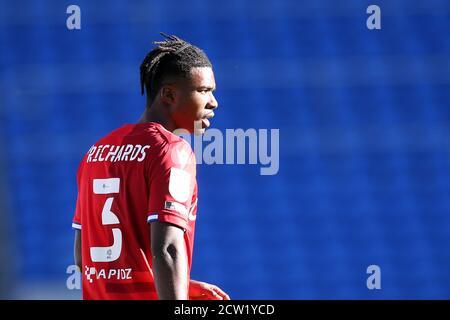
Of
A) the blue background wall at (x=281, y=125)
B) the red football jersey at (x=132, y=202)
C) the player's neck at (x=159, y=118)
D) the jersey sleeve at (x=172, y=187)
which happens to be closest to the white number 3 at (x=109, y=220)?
the red football jersey at (x=132, y=202)

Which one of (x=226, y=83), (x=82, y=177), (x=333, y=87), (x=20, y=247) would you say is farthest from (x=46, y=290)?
(x=82, y=177)

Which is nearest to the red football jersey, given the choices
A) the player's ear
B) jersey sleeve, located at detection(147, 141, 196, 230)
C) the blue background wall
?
jersey sleeve, located at detection(147, 141, 196, 230)

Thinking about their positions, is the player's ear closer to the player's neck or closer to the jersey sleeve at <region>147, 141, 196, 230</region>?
the player's neck

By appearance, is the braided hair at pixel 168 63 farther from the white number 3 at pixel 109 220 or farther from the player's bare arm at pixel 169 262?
the player's bare arm at pixel 169 262

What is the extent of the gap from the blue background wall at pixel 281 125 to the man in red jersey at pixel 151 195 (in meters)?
3.67

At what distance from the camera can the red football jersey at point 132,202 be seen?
7.07 ft

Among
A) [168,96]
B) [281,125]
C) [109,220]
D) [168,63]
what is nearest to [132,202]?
[109,220]

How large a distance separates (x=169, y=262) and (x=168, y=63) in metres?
0.69

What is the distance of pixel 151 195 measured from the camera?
7.06ft

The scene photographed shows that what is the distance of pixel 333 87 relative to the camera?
6371 millimetres

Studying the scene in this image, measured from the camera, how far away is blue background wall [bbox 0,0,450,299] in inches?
Result: 243

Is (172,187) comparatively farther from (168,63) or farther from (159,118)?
(168,63)
